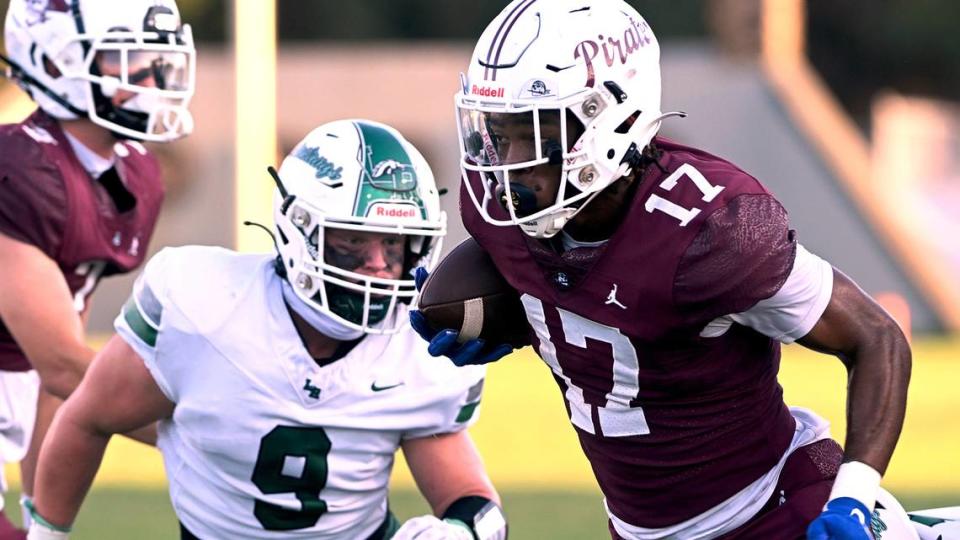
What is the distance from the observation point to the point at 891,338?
2.83 m

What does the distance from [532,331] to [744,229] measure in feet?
1.93

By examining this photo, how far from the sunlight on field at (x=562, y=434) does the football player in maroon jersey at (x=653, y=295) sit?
3.89 m

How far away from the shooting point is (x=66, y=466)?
3580 mm

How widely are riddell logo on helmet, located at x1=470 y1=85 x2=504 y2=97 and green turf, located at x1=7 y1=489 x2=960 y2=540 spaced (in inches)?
124

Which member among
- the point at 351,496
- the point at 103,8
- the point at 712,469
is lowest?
the point at 351,496

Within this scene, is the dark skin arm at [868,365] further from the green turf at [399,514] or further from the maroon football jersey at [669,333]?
the green turf at [399,514]

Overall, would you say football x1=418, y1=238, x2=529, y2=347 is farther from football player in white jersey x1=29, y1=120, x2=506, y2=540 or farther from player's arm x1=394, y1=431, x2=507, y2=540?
player's arm x1=394, y1=431, x2=507, y2=540

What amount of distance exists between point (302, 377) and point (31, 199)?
0.98m

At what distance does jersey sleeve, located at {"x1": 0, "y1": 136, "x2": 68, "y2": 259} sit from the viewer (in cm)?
403

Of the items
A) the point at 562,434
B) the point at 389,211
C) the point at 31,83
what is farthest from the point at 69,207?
the point at 562,434

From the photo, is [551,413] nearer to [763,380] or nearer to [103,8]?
[103,8]

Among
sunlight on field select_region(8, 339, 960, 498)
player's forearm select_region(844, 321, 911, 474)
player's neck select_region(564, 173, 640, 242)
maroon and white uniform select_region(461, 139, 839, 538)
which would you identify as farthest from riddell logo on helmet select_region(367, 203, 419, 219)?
sunlight on field select_region(8, 339, 960, 498)

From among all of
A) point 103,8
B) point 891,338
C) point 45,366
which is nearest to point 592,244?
point 891,338

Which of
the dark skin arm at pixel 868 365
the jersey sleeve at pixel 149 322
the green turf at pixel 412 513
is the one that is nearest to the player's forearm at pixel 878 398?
the dark skin arm at pixel 868 365
